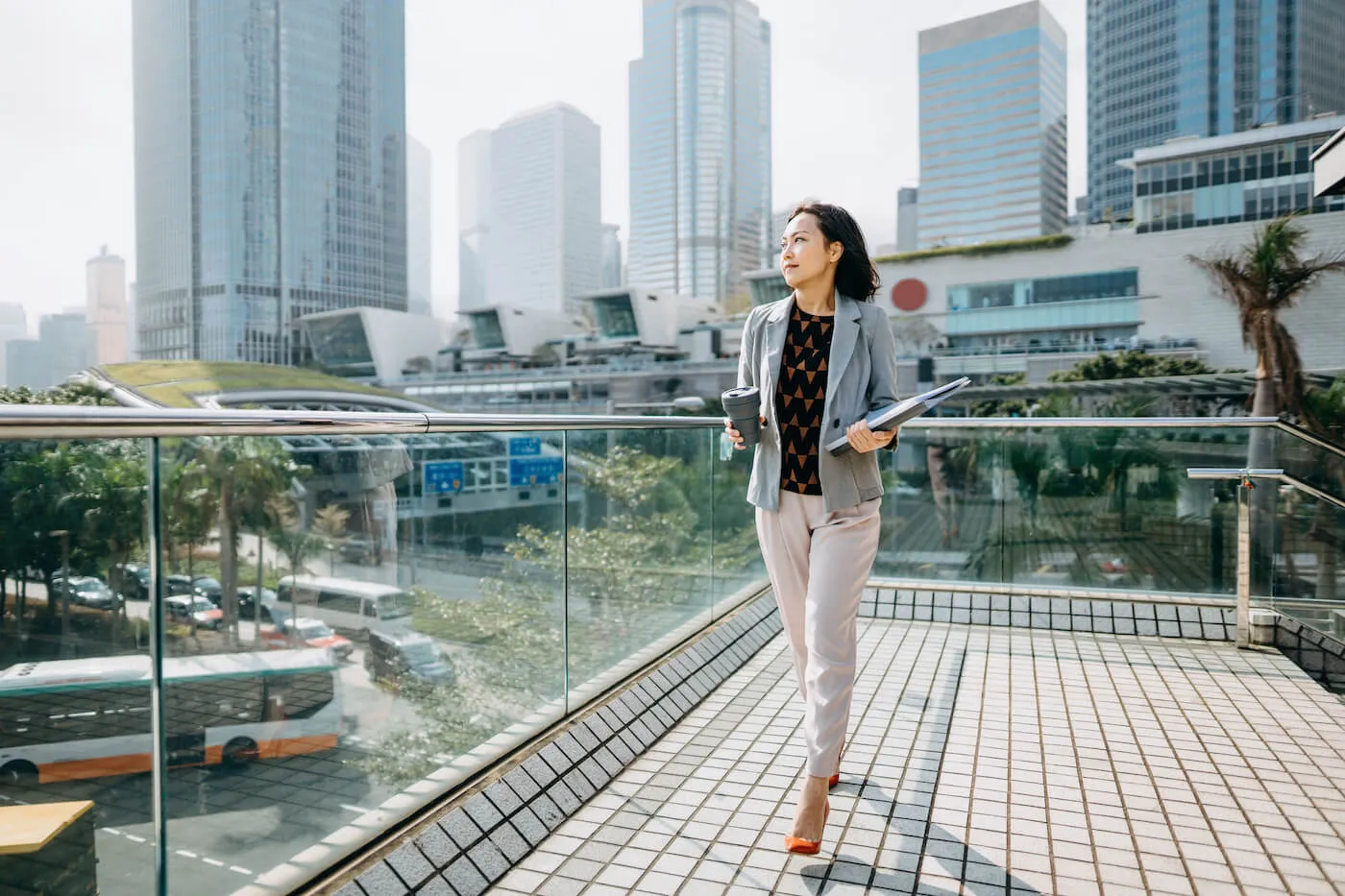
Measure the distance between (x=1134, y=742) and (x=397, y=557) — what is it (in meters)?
2.48

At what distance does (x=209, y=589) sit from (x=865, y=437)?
1.44m

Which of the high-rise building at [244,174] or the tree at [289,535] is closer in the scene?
the tree at [289,535]

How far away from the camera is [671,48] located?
146 metres

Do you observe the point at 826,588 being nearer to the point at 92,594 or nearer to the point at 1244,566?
the point at 92,594

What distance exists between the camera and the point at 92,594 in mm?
1278

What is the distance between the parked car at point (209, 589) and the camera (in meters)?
1.45

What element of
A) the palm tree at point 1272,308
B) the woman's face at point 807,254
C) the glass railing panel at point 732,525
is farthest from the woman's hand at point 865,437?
the palm tree at point 1272,308

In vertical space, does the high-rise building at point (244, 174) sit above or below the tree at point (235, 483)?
above

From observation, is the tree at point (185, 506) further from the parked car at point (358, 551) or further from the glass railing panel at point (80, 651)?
the parked car at point (358, 551)

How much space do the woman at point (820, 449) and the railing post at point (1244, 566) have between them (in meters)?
2.73

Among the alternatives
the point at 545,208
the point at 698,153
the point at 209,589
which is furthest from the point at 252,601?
the point at 545,208

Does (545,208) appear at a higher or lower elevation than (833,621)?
higher

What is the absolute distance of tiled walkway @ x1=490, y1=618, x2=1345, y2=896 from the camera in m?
2.04

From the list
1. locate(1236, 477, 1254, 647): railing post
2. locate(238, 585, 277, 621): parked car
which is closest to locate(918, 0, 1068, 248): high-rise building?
locate(1236, 477, 1254, 647): railing post
